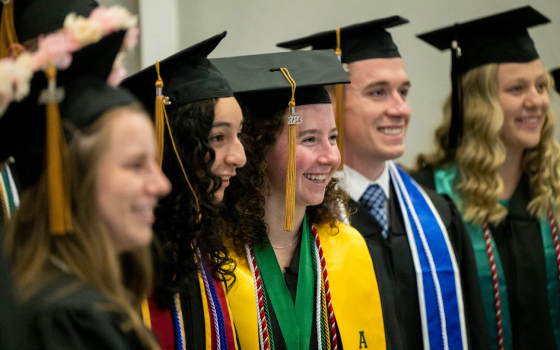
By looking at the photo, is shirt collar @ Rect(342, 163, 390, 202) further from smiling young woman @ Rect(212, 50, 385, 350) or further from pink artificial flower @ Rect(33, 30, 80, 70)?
pink artificial flower @ Rect(33, 30, 80, 70)

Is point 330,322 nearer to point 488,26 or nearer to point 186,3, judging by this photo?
point 488,26

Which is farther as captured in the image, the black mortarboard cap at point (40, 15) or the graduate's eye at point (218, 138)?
the graduate's eye at point (218, 138)

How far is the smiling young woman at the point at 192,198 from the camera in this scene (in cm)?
164

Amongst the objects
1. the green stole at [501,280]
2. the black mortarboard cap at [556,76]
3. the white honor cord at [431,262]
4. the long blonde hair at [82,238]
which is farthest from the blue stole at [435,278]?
the long blonde hair at [82,238]

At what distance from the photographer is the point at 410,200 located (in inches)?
111

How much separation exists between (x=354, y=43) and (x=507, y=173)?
111cm

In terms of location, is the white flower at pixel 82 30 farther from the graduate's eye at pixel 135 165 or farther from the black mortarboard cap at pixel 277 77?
the black mortarboard cap at pixel 277 77

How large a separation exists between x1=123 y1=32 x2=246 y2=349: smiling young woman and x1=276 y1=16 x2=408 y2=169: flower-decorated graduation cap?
109 cm

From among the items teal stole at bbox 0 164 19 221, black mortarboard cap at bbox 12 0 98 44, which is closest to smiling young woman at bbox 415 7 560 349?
teal stole at bbox 0 164 19 221

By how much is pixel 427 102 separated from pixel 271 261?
303 cm

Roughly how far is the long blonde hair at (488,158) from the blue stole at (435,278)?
327 millimetres

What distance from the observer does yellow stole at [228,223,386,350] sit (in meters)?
1.99

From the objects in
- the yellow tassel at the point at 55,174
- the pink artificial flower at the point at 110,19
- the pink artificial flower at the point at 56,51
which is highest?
the pink artificial flower at the point at 110,19

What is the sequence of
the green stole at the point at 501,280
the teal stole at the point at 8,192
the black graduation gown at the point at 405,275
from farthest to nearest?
1. the green stole at the point at 501,280
2. the black graduation gown at the point at 405,275
3. the teal stole at the point at 8,192
